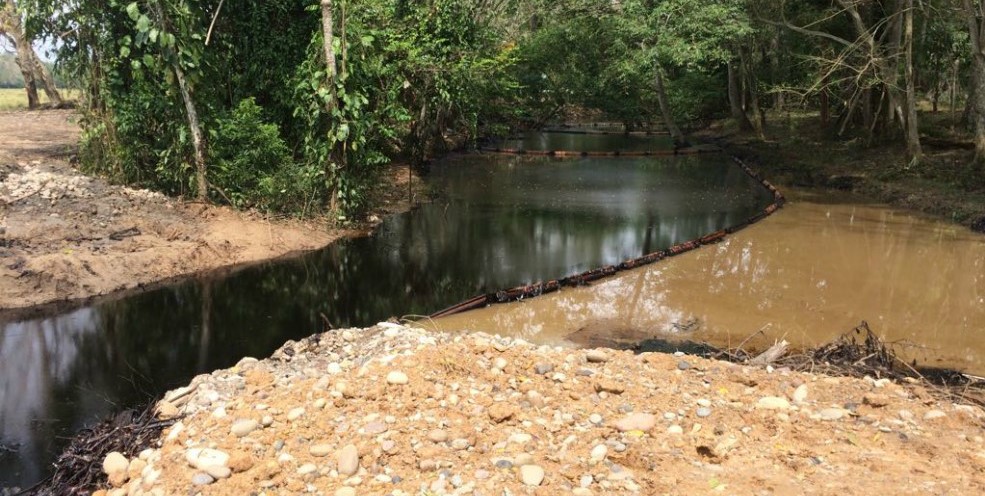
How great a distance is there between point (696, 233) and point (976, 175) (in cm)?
630

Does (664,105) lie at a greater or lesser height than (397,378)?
greater

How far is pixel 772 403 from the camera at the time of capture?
14.8 ft

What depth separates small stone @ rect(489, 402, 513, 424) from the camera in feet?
14.0

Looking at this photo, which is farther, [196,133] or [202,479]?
[196,133]

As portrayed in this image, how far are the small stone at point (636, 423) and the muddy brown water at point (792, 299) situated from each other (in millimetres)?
2915

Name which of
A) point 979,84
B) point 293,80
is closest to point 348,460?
point 293,80

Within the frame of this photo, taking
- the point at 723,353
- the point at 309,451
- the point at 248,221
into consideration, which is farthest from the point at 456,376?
the point at 248,221

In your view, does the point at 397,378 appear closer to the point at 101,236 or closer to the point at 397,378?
the point at 397,378

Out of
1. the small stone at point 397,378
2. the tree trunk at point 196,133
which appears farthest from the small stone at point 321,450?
the tree trunk at point 196,133

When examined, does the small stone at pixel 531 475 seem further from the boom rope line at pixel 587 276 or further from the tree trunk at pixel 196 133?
the tree trunk at pixel 196 133

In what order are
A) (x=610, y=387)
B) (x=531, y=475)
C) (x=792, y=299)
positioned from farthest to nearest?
(x=792, y=299) → (x=610, y=387) → (x=531, y=475)

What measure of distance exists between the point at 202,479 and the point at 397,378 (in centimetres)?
137

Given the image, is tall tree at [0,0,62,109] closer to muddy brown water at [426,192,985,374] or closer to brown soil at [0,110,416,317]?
brown soil at [0,110,416,317]

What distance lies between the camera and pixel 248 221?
36.1 feet
